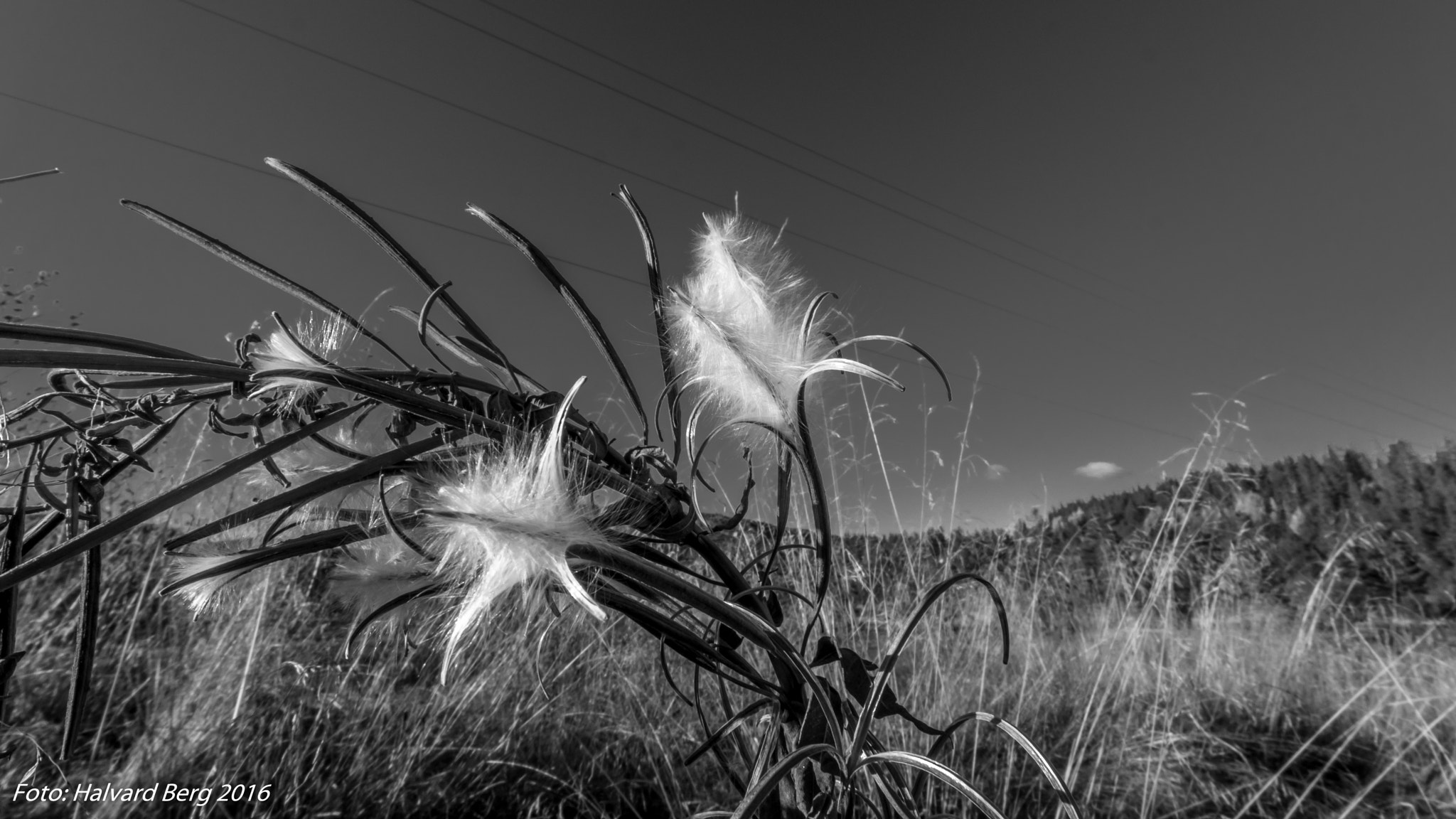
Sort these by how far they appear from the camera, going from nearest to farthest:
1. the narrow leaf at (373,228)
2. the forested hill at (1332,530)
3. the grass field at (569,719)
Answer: the narrow leaf at (373,228)
the grass field at (569,719)
the forested hill at (1332,530)

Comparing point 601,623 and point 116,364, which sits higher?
point 116,364

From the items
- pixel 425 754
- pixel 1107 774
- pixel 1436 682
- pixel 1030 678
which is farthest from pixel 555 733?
pixel 1436 682

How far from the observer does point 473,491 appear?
23 centimetres

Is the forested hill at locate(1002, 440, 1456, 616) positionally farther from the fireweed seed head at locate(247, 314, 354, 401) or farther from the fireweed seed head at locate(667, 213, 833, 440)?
the fireweed seed head at locate(247, 314, 354, 401)

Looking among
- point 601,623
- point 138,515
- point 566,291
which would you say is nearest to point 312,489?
point 138,515

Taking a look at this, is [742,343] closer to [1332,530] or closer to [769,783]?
[769,783]

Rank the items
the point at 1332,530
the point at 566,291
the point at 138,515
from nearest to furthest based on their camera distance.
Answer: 1. the point at 138,515
2. the point at 566,291
3. the point at 1332,530

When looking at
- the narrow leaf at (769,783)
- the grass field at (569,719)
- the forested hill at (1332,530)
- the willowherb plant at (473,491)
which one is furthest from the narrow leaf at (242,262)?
the forested hill at (1332,530)

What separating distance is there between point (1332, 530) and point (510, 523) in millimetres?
4680

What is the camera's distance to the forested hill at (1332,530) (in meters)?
3.12

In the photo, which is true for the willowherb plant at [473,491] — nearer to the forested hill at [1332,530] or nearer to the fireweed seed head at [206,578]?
the fireweed seed head at [206,578]

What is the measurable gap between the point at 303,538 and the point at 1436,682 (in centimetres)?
351

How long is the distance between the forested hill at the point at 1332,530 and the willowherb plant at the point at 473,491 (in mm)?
2614

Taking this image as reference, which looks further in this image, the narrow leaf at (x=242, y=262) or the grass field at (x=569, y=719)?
the grass field at (x=569, y=719)
